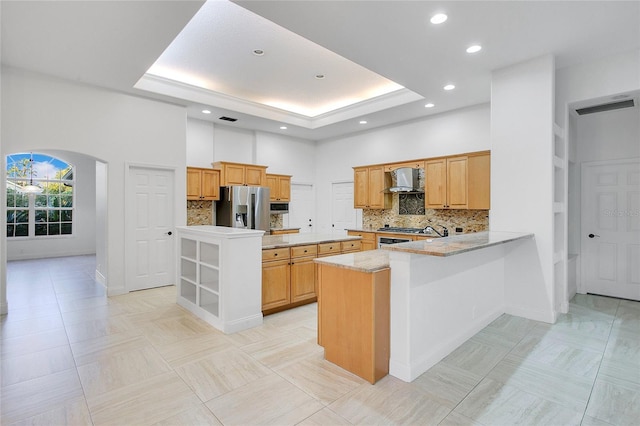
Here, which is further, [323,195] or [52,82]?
[323,195]

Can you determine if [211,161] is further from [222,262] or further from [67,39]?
[222,262]

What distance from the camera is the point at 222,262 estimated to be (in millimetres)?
3340

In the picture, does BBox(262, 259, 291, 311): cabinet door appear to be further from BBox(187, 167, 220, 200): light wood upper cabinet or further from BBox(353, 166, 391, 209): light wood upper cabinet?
BBox(353, 166, 391, 209): light wood upper cabinet

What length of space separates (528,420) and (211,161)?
21.3 feet

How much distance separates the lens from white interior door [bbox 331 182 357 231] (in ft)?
25.8

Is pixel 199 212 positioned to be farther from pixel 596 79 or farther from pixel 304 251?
pixel 596 79

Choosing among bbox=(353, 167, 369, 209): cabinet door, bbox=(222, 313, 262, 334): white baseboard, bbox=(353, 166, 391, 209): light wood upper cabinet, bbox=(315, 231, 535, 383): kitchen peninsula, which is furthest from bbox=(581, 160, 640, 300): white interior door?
bbox=(222, 313, 262, 334): white baseboard

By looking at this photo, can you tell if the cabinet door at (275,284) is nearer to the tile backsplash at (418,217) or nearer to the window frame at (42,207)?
the tile backsplash at (418,217)

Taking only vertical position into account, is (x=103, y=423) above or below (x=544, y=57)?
below

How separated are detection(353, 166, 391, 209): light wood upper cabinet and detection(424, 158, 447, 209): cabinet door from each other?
3.12 feet

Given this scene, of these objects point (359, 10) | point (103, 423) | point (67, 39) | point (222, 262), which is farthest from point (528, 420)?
point (67, 39)

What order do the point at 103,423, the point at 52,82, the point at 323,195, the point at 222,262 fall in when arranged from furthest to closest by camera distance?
the point at 323,195 → the point at 52,82 → the point at 222,262 → the point at 103,423

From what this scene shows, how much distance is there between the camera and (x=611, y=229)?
180 inches

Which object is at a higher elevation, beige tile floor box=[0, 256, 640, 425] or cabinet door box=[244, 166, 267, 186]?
cabinet door box=[244, 166, 267, 186]
